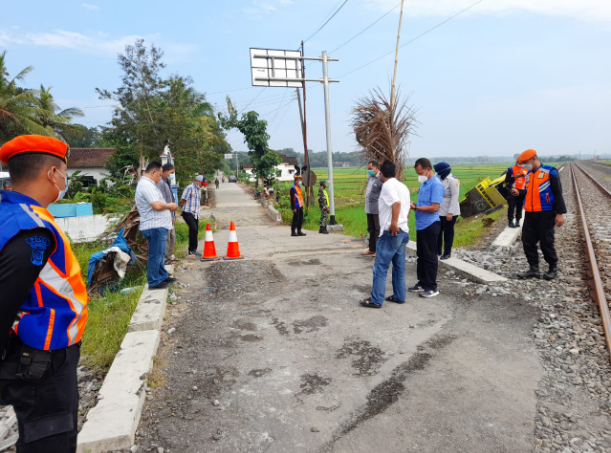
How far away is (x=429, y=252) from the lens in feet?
17.7

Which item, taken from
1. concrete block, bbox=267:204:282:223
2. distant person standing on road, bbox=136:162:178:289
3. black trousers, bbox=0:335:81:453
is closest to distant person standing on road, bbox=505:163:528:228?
distant person standing on road, bbox=136:162:178:289

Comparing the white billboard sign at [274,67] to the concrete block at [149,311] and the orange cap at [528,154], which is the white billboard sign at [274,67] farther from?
the concrete block at [149,311]

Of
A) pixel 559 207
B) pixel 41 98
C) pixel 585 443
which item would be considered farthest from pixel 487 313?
pixel 41 98

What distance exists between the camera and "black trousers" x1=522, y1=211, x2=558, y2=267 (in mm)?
5730

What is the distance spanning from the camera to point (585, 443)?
255 cm

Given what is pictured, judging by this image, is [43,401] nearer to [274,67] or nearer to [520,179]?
[520,179]

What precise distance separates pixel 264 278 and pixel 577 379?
14.3 feet

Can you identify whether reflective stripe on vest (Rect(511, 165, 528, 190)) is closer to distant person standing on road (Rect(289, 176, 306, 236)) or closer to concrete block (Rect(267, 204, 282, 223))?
distant person standing on road (Rect(289, 176, 306, 236))

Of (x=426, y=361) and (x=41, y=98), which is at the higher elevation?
(x=41, y=98)

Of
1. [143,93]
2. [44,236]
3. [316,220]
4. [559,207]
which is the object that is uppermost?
[143,93]

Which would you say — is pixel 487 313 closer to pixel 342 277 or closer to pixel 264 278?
pixel 342 277

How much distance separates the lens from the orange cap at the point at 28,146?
1765 mm

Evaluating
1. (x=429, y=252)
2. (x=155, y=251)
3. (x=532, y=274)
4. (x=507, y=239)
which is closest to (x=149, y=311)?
(x=155, y=251)

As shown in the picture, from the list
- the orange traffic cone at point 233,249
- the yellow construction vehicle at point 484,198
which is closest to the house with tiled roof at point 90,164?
the yellow construction vehicle at point 484,198
